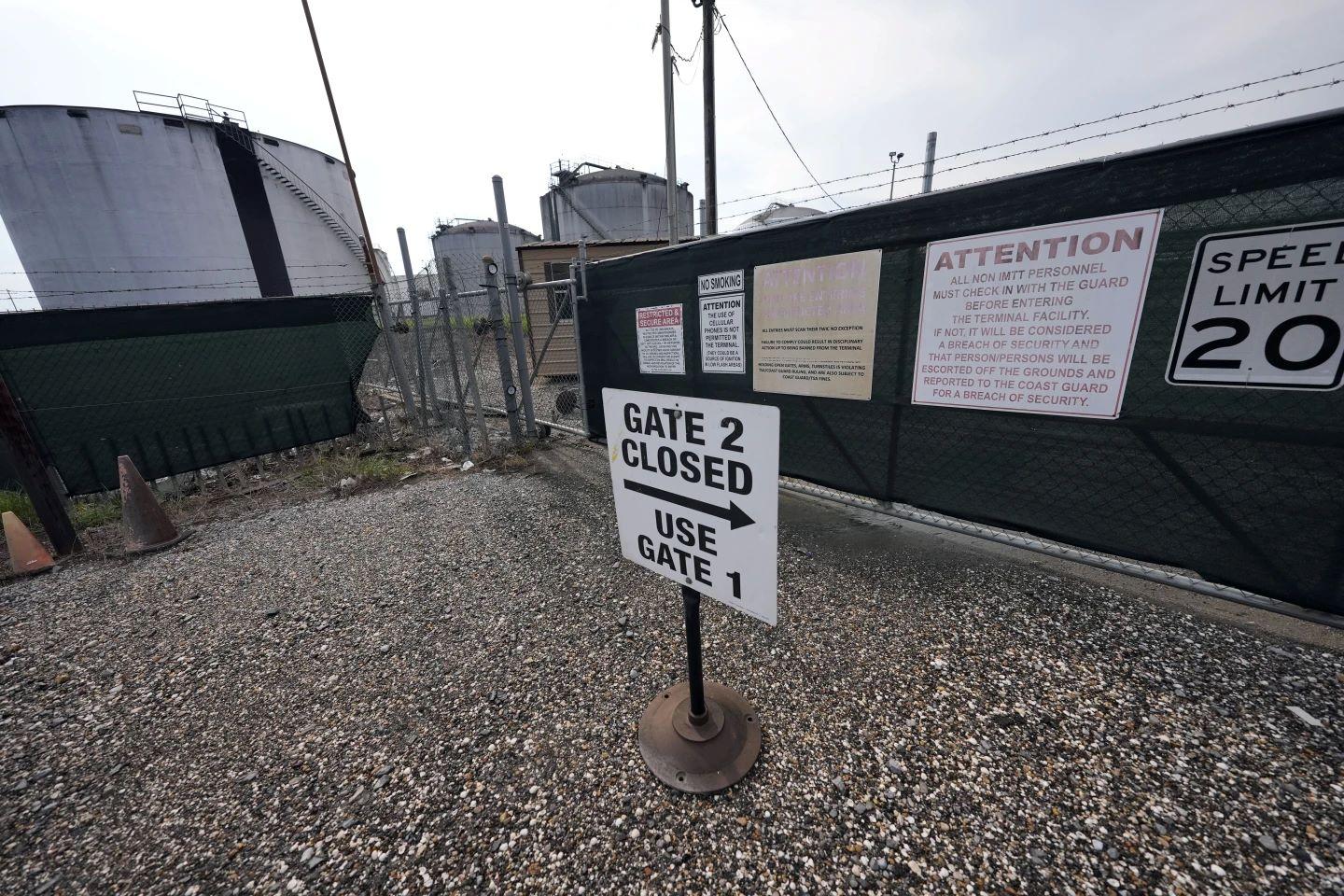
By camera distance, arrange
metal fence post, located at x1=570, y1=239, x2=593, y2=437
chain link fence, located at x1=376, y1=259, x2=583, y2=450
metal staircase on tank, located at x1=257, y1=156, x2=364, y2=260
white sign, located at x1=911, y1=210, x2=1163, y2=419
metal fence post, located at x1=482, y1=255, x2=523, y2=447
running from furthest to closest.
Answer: metal staircase on tank, located at x1=257, y1=156, x2=364, y2=260 < chain link fence, located at x1=376, y1=259, x2=583, y2=450 < metal fence post, located at x1=482, y1=255, x2=523, y2=447 < metal fence post, located at x1=570, y1=239, x2=593, y2=437 < white sign, located at x1=911, y1=210, x2=1163, y2=419

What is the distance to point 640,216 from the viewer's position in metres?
28.0

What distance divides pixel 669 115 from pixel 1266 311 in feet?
31.2

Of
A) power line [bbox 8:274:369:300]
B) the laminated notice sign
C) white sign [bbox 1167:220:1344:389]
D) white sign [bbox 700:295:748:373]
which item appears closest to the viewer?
white sign [bbox 1167:220:1344:389]

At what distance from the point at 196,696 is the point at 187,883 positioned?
4.20 feet

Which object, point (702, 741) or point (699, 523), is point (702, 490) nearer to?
point (699, 523)

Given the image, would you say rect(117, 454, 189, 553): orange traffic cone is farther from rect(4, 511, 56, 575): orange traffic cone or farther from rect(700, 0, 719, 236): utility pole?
rect(700, 0, 719, 236): utility pole

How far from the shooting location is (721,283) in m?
4.04

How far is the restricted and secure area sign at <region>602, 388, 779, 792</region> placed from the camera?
Result: 1.49 meters

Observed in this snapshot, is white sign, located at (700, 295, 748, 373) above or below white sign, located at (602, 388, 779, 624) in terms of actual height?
above

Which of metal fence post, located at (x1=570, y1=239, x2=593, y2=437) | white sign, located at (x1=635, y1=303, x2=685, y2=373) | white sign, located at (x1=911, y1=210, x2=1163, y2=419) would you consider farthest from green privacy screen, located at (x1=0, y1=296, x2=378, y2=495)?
white sign, located at (x1=911, y1=210, x2=1163, y2=419)

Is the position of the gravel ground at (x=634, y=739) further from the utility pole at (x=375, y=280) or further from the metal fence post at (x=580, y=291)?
the utility pole at (x=375, y=280)

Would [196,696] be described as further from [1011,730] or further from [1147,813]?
[1147,813]

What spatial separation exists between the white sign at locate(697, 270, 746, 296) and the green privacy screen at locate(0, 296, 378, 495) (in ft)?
18.5

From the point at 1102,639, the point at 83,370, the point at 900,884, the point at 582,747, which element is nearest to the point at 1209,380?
the point at 1102,639
